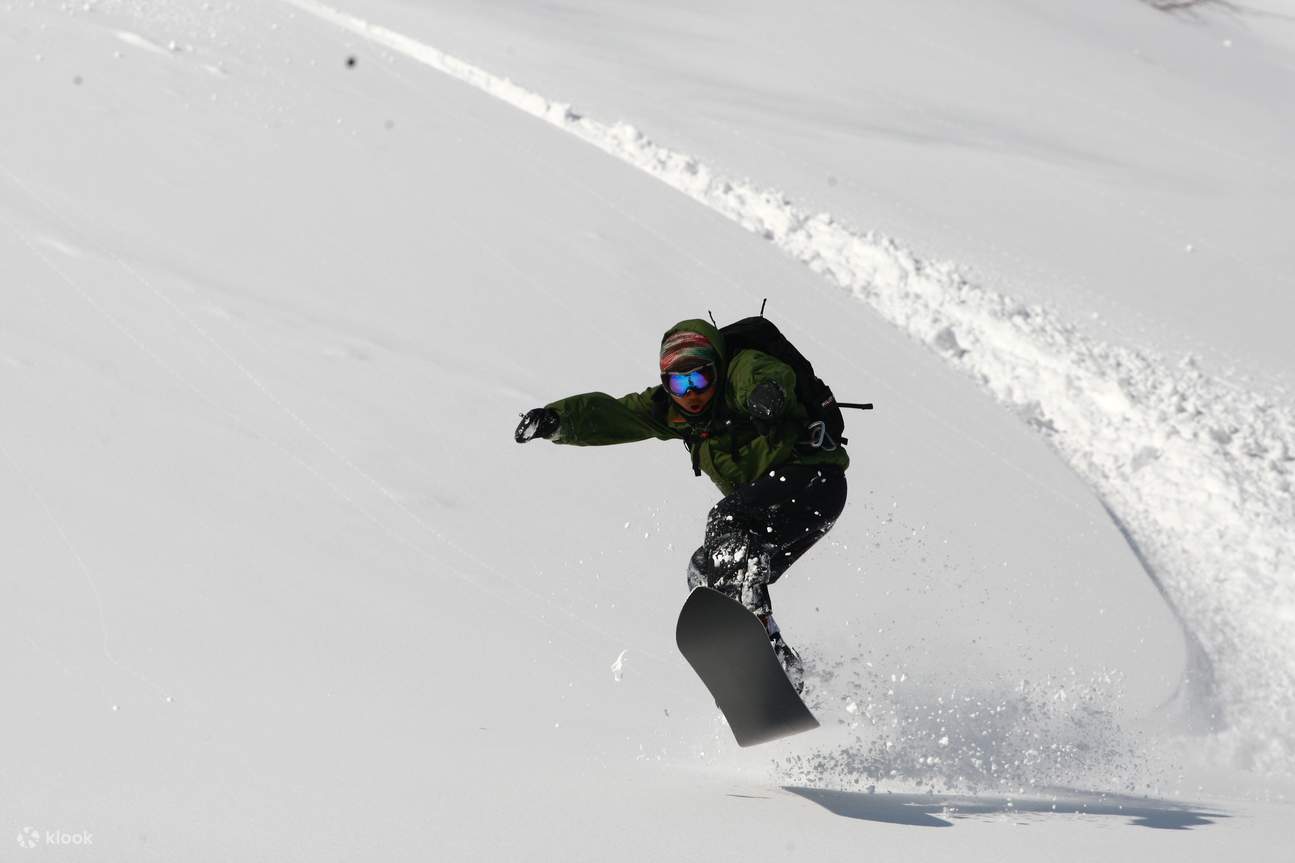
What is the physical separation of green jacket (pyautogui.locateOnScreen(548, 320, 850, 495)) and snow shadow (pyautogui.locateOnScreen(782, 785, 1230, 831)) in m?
1.14

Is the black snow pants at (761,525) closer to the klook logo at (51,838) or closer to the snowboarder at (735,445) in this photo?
the snowboarder at (735,445)

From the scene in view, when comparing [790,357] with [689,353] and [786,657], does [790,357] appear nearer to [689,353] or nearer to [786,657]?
[689,353]

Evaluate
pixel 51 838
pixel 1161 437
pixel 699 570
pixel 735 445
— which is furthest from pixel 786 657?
pixel 1161 437

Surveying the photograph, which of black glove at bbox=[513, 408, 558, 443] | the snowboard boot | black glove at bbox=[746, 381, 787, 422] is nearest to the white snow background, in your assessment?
the snowboard boot

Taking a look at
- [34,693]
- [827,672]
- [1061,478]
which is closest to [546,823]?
[34,693]

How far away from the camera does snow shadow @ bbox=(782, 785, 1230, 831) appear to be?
3689 millimetres

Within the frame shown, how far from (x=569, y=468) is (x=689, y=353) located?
2712mm

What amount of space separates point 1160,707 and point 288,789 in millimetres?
3997

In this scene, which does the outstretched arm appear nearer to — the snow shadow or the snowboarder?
the snowboarder

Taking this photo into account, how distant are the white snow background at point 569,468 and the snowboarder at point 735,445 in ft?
2.39

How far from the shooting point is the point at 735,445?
4395 millimetres

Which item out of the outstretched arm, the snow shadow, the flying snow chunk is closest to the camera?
the snow shadow

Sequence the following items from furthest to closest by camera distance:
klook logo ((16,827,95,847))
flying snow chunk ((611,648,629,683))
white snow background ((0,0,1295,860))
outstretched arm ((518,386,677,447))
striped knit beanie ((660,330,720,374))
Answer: flying snow chunk ((611,648,629,683)) → outstretched arm ((518,386,677,447)) → striped knit beanie ((660,330,720,374)) → white snow background ((0,0,1295,860)) → klook logo ((16,827,95,847))

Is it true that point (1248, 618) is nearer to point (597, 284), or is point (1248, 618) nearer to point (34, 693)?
point (597, 284)
